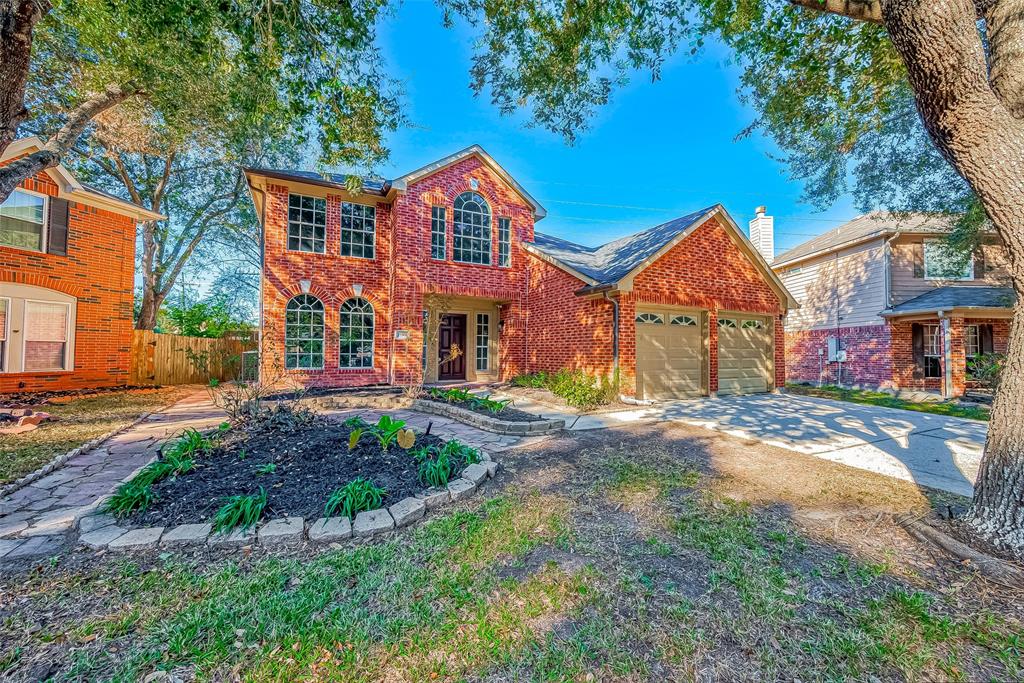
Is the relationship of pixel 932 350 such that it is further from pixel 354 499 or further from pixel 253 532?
pixel 253 532

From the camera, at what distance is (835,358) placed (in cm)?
1520

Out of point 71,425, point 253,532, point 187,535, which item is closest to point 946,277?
point 253,532

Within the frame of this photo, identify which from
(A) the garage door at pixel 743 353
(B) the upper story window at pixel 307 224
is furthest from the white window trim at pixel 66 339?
(A) the garage door at pixel 743 353

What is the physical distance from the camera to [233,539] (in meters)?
2.84

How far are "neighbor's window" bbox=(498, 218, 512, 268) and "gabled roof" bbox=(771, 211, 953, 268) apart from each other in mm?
11591

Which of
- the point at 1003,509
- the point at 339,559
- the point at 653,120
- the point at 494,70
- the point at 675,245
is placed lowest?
the point at 339,559

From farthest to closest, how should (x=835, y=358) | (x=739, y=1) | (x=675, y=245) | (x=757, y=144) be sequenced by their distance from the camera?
(x=835, y=358) → (x=675, y=245) → (x=757, y=144) → (x=739, y=1)

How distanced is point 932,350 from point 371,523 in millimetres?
18660

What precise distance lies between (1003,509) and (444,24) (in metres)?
8.24

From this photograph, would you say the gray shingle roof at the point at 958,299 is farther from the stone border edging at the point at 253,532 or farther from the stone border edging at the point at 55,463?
the stone border edging at the point at 55,463

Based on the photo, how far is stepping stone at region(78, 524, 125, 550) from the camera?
273 cm

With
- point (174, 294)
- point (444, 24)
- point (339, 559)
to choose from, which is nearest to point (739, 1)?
point (444, 24)

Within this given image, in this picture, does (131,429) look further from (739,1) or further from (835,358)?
(835,358)

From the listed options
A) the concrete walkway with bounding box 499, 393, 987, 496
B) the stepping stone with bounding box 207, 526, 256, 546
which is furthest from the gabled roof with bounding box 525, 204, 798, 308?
the stepping stone with bounding box 207, 526, 256, 546
